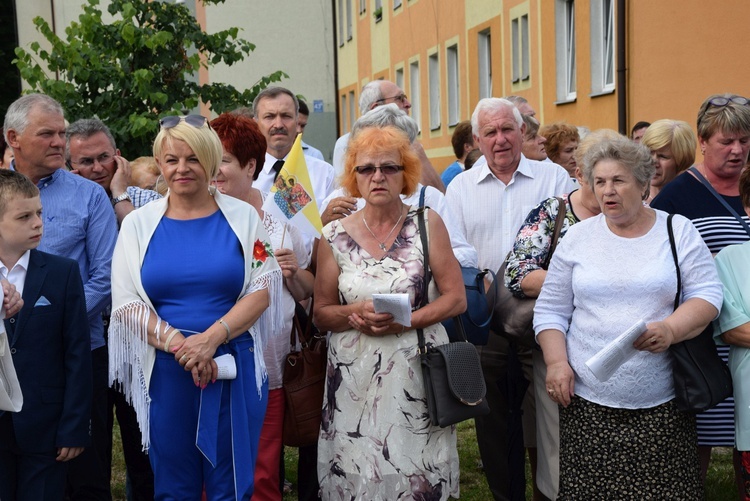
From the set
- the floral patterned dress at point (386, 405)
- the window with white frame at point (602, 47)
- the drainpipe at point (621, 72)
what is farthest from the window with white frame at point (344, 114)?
the floral patterned dress at point (386, 405)

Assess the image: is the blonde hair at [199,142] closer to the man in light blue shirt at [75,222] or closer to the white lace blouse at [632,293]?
the man in light blue shirt at [75,222]

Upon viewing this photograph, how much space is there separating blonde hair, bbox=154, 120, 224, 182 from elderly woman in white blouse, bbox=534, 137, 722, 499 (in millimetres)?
1635

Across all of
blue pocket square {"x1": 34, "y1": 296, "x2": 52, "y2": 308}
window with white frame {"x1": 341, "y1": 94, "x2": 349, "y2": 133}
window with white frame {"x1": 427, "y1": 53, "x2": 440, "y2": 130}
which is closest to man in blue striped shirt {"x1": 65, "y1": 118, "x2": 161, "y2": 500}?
blue pocket square {"x1": 34, "y1": 296, "x2": 52, "y2": 308}

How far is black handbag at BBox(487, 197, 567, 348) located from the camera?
5.29 metres

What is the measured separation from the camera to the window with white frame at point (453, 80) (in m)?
27.0

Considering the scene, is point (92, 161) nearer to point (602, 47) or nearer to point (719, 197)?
point (719, 197)

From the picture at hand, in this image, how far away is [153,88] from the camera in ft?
34.9

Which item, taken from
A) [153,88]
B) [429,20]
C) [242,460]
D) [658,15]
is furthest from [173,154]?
[429,20]

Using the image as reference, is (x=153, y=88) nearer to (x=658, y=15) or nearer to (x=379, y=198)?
(x=379, y=198)

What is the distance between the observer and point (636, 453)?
186 inches

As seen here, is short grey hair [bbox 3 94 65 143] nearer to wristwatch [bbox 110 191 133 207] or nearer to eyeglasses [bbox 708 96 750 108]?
wristwatch [bbox 110 191 133 207]

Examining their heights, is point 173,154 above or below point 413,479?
above

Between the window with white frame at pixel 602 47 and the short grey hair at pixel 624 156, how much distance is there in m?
12.3

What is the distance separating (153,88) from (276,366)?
5993 millimetres
